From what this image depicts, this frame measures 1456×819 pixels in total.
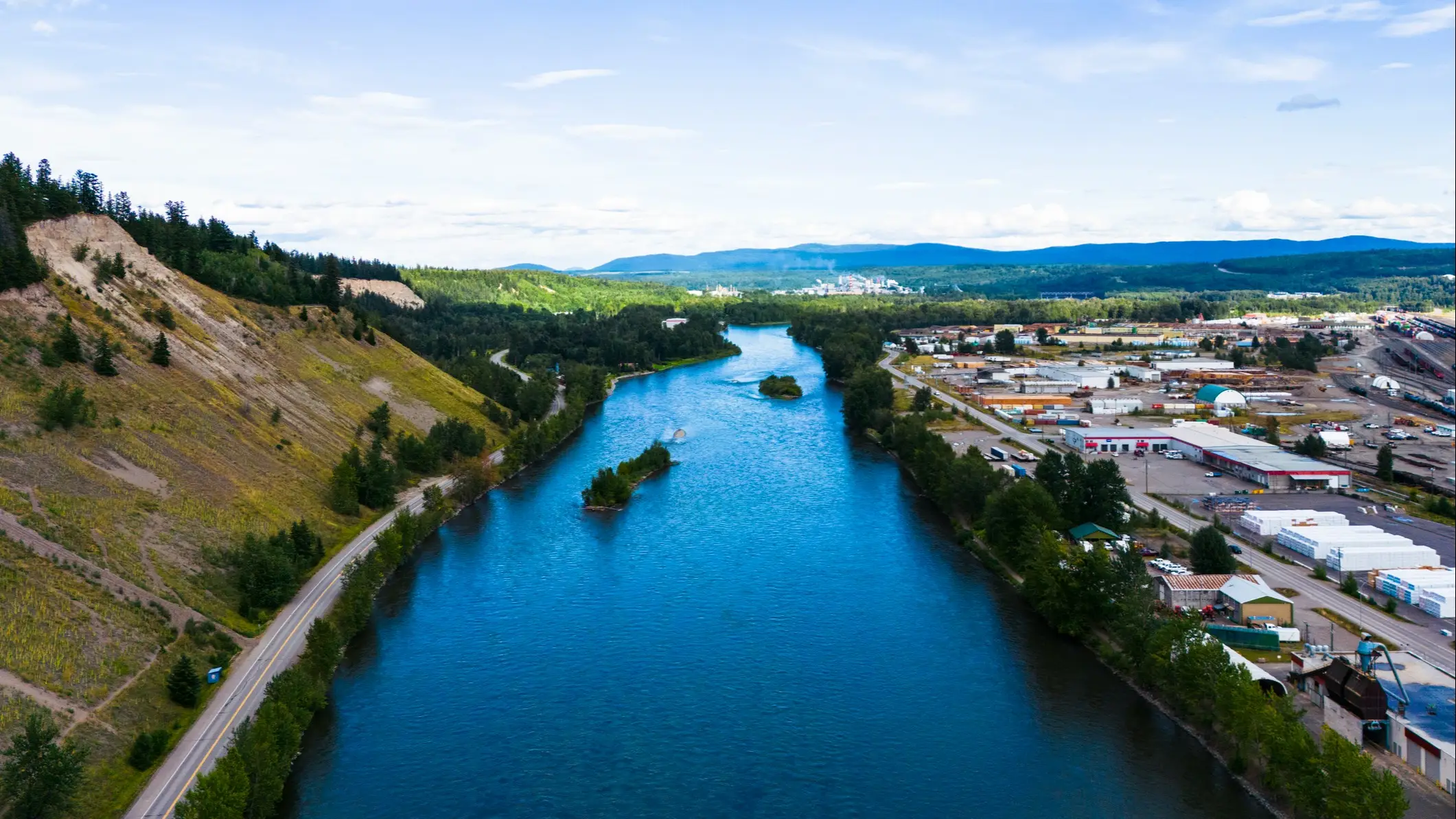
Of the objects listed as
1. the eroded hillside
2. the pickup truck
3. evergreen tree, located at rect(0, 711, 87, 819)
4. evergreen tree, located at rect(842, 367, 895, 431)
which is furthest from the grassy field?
the pickup truck

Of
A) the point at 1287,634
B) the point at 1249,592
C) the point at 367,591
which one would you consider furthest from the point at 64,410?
the point at 1287,634

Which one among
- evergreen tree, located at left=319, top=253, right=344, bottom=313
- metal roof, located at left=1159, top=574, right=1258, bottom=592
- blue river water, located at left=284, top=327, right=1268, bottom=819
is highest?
evergreen tree, located at left=319, top=253, right=344, bottom=313

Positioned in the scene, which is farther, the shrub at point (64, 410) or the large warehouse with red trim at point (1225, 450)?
the large warehouse with red trim at point (1225, 450)

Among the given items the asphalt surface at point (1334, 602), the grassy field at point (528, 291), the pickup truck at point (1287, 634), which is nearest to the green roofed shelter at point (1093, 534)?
the asphalt surface at point (1334, 602)

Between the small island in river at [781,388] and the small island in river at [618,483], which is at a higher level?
the small island in river at [781,388]

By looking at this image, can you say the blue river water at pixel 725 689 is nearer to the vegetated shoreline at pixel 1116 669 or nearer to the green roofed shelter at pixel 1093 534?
the vegetated shoreline at pixel 1116 669

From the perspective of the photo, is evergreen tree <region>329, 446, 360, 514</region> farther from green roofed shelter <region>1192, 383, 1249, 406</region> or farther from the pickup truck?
green roofed shelter <region>1192, 383, 1249, 406</region>

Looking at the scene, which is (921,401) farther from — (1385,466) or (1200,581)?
(1200,581)
